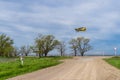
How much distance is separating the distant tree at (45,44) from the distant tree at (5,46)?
34.3ft

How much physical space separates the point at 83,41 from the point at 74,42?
3303 mm

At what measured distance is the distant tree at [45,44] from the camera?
87312 mm

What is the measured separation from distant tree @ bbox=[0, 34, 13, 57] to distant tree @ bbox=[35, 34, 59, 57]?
10448 mm

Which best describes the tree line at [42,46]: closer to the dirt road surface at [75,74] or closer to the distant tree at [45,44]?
the distant tree at [45,44]

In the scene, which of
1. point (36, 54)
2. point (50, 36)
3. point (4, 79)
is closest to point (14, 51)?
point (36, 54)

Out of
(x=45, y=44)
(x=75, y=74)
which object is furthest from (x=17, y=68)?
(x=45, y=44)

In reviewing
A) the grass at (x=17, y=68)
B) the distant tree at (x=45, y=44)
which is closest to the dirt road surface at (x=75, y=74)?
the grass at (x=17, y=68)

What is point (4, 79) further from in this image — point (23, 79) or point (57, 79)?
point (57, 79)

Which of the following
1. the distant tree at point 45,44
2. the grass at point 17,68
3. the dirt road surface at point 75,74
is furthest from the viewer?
the distant tree at point 45,44

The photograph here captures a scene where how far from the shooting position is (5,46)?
9638 centimetres

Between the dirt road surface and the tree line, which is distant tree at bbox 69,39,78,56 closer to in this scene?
the tree line

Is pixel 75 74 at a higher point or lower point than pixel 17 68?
lower

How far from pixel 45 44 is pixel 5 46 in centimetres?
1569

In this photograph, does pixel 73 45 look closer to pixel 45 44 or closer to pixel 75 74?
pixel 45 44
